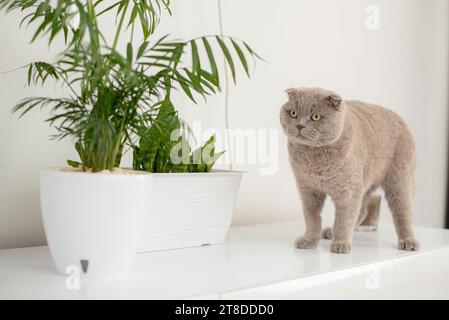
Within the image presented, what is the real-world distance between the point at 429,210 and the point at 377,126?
117cm

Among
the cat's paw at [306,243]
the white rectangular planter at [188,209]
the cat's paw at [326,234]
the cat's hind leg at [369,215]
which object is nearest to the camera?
the white rectangular planter at [188,209]

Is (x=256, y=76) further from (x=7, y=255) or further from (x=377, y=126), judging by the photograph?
(x=7, y=255)

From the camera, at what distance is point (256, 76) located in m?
1.62

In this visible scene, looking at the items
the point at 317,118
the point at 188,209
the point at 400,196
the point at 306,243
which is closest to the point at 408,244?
the point at 400,196

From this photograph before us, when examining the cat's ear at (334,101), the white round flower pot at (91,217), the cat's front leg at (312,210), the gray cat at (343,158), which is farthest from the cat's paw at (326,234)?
the white round flower pot at (91,217)

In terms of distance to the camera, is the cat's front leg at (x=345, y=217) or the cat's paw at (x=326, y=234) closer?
the cat's front leg at (x=345, y=217)

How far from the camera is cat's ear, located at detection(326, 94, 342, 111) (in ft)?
3.58

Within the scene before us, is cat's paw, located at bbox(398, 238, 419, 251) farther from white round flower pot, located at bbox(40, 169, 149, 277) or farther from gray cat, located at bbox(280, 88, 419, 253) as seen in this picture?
white round flower pot, located at bbox(40, 169, 149, 277)

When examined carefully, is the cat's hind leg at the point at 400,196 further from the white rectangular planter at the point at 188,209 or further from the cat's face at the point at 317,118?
the white rectangular planter at the point at 188,209

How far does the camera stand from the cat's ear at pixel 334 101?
109cm

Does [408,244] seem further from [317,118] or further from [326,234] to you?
[317,118]

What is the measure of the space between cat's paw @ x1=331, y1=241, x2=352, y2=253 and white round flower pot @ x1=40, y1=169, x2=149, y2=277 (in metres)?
0.50

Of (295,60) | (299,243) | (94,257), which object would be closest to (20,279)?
(94,257)

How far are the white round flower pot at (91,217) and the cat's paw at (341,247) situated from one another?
503 millimetres
